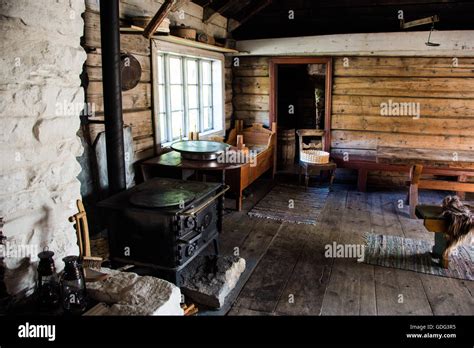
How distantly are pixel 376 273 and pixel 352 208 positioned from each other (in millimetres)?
2191

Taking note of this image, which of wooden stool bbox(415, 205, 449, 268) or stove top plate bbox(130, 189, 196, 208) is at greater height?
stove top plate bbox(130, 189, 196, 208)

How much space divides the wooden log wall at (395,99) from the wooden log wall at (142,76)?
315cm

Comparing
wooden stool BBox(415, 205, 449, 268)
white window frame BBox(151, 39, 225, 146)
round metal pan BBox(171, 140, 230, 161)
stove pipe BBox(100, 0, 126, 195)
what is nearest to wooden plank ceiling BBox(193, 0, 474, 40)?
white window frame BBox(151, 39, 225, 146)

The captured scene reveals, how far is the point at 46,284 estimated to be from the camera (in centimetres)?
196

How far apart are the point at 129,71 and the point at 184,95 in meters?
1.66

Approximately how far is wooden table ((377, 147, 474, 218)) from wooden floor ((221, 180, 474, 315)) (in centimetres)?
51

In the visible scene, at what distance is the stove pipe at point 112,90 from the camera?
3.49 m

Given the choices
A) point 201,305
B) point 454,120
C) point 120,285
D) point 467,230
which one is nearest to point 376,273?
point 467,230

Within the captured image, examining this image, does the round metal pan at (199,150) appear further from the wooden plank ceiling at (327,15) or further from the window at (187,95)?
the wooden plank ceiling at (327,15)

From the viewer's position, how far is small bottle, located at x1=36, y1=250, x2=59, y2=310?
1934 mm

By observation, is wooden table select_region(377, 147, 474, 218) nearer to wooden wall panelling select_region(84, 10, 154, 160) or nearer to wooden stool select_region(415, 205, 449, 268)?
wooden stool select_region(415, 205, 449, 268)

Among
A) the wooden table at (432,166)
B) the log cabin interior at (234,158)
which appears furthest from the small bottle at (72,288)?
the wooden table at (432,166)

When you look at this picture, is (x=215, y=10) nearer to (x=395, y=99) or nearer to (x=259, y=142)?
(x=259, y=142)

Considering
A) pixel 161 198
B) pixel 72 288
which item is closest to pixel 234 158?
Result: pixel 161 198
